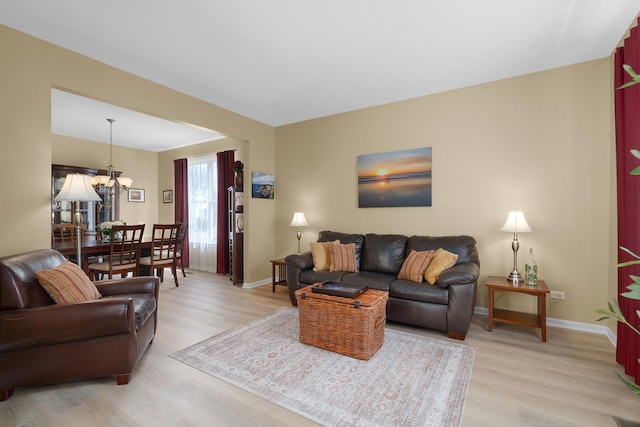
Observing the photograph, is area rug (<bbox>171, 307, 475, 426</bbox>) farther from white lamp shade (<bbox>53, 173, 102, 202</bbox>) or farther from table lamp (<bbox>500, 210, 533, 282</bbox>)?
white lamp shade (<bbox>53, 173, 102, 202</bbox>)

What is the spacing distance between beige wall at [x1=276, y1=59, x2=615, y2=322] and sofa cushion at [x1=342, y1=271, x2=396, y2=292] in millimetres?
861

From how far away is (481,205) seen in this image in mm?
3633

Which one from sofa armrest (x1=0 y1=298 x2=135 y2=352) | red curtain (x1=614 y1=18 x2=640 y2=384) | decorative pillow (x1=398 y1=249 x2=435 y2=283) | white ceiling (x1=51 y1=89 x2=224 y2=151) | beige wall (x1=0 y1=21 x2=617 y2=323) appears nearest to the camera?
sofa armrest (x1=0 y1=298 x2=135 y2=352)

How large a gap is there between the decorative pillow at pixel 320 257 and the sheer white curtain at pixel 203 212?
10.1 feet

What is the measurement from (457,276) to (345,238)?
5.37ft

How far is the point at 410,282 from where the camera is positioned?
321 centimetres

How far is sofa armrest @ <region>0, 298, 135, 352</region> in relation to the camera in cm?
196

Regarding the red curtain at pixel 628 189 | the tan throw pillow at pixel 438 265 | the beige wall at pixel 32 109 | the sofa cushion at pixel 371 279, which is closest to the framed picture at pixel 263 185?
the beige wall at pixel 32 109

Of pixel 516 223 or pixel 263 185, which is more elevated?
pixel 263 185

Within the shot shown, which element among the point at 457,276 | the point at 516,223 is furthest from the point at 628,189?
the point at 457,276

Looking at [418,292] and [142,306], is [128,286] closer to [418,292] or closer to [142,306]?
[142,306]

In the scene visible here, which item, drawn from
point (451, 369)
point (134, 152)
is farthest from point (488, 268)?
point (134, 152)

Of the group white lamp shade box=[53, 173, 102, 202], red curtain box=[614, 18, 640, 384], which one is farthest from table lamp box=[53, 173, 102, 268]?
red curtain box=[614, 18, 640, 384]

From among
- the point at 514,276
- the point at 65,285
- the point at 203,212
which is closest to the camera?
the point at 65,285
